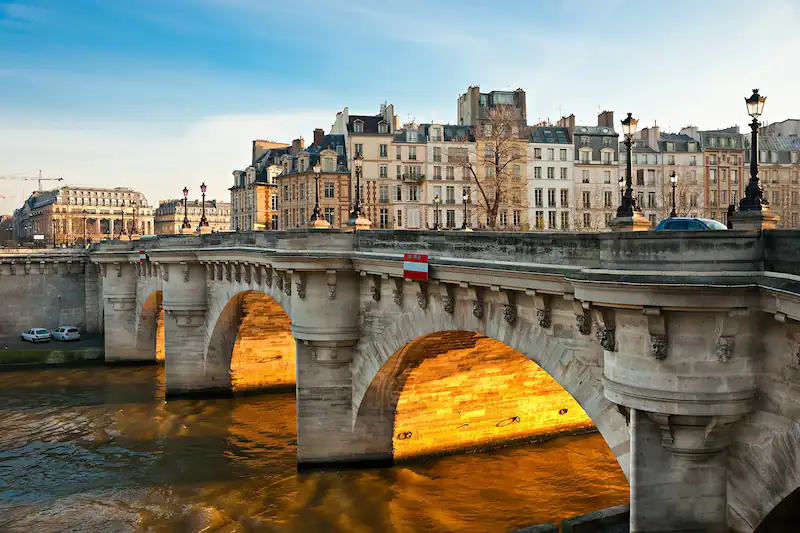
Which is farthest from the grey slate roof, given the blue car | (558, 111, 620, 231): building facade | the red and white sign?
the blue car

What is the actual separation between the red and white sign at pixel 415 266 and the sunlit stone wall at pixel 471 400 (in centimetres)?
436

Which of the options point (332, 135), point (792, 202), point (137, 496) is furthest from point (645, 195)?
point (137, 496)

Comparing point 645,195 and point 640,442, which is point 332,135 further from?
point 640,442

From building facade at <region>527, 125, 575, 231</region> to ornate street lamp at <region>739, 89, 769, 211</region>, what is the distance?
6006cm

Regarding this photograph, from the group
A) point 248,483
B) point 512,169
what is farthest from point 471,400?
point 512,169

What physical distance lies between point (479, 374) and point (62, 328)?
41.6 m

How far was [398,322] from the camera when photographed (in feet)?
68.6

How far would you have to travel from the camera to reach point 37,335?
2136 inches

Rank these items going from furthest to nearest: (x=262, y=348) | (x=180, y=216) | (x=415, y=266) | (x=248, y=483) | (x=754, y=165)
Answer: (x=180, y=216)
(x=262, y=348)
(x=248, y=483)
(x=415, y=266)
(x=754, y=165)

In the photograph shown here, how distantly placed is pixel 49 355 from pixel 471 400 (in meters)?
34.1

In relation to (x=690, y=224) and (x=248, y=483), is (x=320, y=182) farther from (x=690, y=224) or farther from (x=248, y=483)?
(x=690, y=224)

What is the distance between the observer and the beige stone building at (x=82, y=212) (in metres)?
149

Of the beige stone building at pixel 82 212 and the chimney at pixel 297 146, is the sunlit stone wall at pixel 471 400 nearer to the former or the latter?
the chimney at pixel 297 146

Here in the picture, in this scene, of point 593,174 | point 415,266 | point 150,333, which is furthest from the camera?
point 593,174
